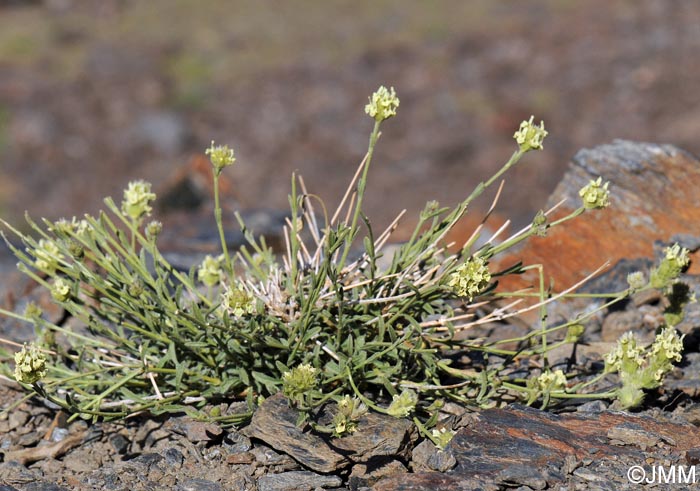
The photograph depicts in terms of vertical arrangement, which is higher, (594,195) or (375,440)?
(594,195)

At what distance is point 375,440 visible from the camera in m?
2.82

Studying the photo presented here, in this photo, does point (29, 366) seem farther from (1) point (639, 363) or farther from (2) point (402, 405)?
(1) point (639, 363)

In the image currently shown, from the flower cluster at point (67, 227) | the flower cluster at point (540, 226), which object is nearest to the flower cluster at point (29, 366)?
the flower cluster at point (67, 227)

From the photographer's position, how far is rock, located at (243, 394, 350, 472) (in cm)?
282

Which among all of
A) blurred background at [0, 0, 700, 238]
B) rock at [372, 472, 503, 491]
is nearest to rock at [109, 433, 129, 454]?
rock at [372, 472, 503, 491]

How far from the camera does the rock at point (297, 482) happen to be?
279cm

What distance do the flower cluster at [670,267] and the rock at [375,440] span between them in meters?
0.98

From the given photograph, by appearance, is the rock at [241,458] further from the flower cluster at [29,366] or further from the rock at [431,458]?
the flower cluster at [29,366]

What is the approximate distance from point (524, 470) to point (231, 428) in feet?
3.33

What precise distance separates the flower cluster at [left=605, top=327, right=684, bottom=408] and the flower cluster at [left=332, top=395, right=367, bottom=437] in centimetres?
87

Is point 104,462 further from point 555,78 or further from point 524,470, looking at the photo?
point 555,78

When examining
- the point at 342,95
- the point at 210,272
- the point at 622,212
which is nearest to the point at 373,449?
the point at 210,272

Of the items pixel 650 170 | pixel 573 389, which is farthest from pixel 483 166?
pixel 573 389

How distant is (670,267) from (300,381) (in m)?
1.29
